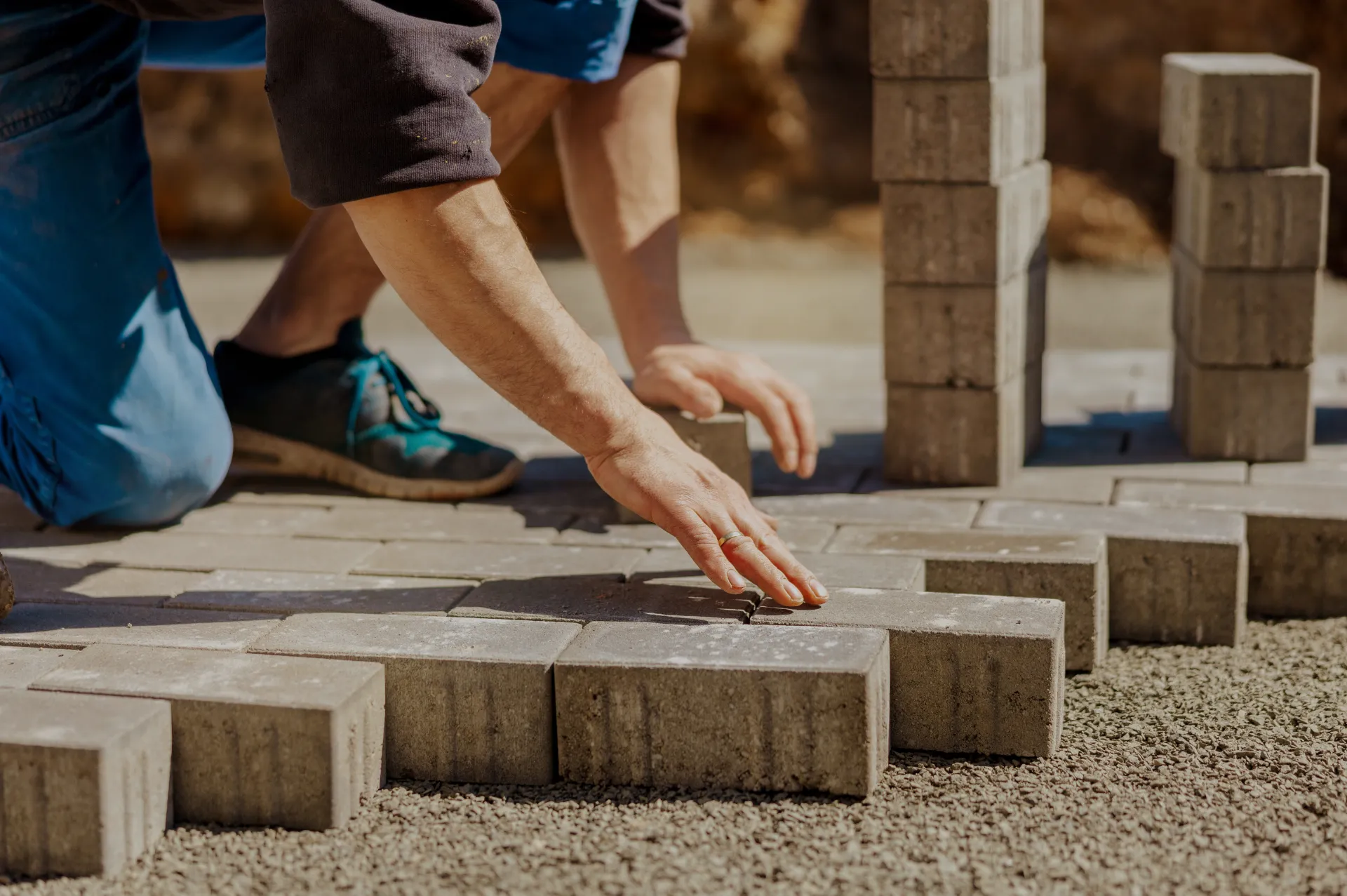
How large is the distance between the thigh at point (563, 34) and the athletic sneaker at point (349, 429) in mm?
649

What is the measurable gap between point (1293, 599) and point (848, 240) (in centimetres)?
587

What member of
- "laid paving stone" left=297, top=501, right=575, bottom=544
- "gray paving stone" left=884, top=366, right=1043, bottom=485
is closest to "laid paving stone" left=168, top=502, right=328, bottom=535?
"laid paving stone" left=297, top=501, right=575, bottom=544

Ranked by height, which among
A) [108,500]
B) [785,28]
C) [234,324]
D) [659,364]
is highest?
[785,28]

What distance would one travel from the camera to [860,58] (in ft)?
29.4

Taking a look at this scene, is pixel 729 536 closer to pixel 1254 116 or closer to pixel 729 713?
pixel 729 713

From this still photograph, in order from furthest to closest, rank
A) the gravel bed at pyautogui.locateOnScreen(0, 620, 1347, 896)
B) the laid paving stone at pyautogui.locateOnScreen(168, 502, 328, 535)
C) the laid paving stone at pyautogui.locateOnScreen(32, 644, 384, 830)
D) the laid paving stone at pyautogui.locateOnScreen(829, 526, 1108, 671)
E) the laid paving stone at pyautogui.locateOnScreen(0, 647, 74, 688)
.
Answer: the laid paving stone at pyautogui.locateOnScreen(168, 502, 328, 535) → the laid paving stone at pyautogui.locateOnScreen(829, 526, 1108, 671) → the laid paving stone at pyautogui.locateOnScreen(0, 647, 74, 688) → the laid paving stone at pyautogui.locateOnScreen(32, 644, 384, 830) → the gravel bed at pyautogui.locateOnScreen(0, 620, 1347, 896)

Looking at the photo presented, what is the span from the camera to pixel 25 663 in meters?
1.99

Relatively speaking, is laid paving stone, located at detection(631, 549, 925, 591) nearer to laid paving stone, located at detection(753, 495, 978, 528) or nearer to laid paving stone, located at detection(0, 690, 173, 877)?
laid paving stone, located at detection(753, 495, 978, 528)

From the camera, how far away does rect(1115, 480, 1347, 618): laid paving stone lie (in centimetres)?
255

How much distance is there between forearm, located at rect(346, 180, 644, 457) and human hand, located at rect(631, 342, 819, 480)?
494 millimetres

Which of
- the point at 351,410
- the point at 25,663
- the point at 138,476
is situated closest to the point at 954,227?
the point at 351,410

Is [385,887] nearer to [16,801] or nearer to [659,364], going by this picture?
[16,801]

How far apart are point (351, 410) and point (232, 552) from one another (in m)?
0.48

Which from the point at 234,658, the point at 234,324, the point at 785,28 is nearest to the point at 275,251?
the point at 234,324
